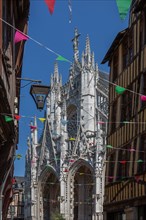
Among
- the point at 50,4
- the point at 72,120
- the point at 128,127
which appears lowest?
the point at 50,4

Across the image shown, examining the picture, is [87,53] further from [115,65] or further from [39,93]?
[39,93]

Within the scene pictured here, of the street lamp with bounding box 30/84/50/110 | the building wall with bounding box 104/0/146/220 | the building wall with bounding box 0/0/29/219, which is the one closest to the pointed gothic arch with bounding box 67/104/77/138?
the building wall with bounding box 104/0/146/220

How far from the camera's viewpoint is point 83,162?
46.4m

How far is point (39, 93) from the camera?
1029cm

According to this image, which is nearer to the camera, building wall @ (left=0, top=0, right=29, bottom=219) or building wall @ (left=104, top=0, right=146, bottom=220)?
building wall @ (left=0, top=0, right=29, bottom=219)

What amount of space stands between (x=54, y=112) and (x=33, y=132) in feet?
12.5

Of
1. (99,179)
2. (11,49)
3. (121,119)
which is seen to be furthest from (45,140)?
(11,49)

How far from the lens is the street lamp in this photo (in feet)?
33.3

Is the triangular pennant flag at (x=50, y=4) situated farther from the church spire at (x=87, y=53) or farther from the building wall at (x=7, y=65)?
the church spire at (x=87, y=53)

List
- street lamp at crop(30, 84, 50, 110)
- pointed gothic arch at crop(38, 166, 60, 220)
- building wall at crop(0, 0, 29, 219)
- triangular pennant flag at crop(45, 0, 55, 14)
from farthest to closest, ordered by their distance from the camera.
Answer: pointed gothic arch at crop(38, 166, 60, 220), street lamp at crop(30, 84, 50, 110), building wall at crop(0, 0, 29, 219), triangular pennant flag at crop(45, 0, 55, 14)

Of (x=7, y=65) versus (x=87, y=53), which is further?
(x=87, y=53)

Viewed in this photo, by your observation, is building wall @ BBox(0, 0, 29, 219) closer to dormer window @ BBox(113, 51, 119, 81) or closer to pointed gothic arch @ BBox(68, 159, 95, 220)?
dormer window @ BBox(113, 51, 119, 81)

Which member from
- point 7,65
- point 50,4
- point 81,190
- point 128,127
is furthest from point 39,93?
point 81,190

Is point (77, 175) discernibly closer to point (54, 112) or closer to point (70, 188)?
point (70, 188)
